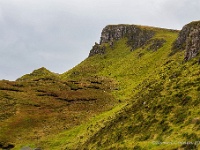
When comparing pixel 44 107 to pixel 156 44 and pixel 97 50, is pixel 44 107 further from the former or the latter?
→ pixel 97 50

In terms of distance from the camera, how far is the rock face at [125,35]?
174 m

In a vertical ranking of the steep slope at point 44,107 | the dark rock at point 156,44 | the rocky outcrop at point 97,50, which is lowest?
the steep slope at point 44,107

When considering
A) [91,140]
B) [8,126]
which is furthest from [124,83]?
[91,140]

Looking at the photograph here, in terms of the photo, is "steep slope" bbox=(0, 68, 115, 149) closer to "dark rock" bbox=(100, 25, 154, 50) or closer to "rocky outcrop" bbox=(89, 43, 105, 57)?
"dark rock" bbox=(100, 25, 154, 50)

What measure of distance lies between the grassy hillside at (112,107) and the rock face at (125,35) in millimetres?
21984

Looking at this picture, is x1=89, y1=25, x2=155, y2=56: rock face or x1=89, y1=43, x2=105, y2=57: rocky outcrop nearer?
x1=89, y1=25, x2=155, y2=56: rock face

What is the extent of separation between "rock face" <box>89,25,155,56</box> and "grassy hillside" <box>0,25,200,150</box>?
22.0 metres

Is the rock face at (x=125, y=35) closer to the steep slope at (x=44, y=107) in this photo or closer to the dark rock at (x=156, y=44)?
the dark rock at (x=156, y=44)

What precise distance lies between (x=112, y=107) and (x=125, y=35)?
119m

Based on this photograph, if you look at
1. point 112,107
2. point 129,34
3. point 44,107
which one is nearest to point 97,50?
point 129,34

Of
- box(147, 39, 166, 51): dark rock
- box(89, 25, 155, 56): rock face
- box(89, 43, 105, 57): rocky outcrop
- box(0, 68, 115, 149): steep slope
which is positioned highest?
box(89, 25, 155, 56): rock face

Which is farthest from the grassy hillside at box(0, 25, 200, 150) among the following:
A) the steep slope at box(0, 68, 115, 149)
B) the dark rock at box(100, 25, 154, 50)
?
the dark rock at box(100, 25, 154, 50)

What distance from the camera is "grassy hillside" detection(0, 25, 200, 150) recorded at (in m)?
32.7

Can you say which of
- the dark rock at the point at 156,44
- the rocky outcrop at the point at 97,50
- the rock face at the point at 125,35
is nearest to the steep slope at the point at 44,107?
the dark rock at the point at 156,44
